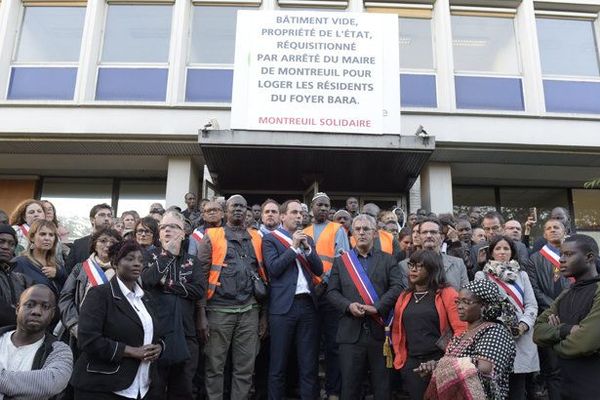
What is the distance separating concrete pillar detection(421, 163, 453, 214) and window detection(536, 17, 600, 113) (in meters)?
2.69

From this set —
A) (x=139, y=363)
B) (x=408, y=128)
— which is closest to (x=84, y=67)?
(x=408, y=128)

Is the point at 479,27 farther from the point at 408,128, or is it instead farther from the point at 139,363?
the point at 139,363

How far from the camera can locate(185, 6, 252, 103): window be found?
10.6m

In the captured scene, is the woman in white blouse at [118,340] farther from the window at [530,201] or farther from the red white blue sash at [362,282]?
the window at [530,201]

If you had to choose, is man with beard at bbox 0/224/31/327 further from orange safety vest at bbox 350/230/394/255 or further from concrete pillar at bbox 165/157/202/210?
concrete pillar at bbox 165/157/202/210

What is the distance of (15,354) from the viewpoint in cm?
288

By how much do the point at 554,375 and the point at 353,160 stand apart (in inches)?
194

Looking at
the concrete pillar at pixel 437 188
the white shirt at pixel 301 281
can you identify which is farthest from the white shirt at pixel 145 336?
the concrete pillar at pixel 437 188

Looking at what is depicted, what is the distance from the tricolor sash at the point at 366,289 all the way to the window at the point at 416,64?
6.78m

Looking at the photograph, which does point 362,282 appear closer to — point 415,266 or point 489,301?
point 415,266

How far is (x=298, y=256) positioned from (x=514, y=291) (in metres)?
2.02

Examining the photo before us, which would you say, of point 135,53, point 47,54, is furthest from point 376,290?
point 47,54

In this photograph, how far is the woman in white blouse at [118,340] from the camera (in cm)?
325

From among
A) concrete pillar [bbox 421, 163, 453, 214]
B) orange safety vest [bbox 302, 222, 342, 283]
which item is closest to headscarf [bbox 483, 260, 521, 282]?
orange safety vest [bbox 302, 222, 342, 283]
